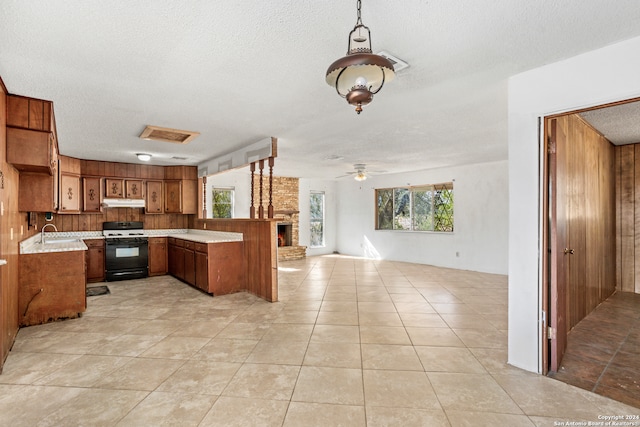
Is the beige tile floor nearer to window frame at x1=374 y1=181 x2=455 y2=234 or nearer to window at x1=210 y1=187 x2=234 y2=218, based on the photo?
window frame at x1=374 y1=181 x2=455 y2=234

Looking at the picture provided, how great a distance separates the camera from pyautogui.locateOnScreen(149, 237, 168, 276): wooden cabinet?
6633mm

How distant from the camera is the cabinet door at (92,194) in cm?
617

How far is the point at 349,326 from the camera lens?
3580 mm

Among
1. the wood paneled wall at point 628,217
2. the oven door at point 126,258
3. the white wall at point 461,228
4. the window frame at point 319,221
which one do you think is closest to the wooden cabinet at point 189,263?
the oven door at point 126,258

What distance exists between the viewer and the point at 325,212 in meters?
10.2

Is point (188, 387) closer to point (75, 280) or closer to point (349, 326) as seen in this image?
point (349, 326)

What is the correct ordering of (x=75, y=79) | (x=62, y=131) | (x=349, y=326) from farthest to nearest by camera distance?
(x=62, y=131), (x=349, y=326), (x=75, y=79)

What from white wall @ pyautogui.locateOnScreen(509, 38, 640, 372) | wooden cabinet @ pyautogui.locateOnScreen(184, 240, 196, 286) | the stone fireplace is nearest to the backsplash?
wooden cabinet @ pyautogui.locateOnScreen(184, 240, 196, 286)

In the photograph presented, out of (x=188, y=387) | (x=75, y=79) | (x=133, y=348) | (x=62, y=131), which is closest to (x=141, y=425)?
(x=188, y=387)

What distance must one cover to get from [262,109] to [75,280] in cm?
309

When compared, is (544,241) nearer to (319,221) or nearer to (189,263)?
(189,263)

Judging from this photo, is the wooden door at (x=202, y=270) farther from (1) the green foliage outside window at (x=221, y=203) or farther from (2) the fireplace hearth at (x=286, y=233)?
(2) the fireplace hearth at (x=286, y=233)

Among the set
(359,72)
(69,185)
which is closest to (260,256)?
(359,72)

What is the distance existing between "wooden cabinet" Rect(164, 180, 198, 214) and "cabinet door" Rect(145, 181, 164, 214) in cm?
12
